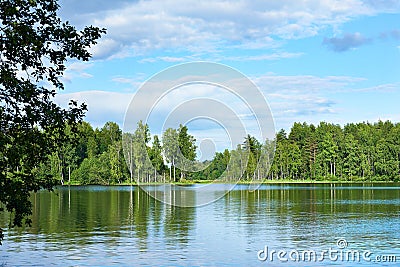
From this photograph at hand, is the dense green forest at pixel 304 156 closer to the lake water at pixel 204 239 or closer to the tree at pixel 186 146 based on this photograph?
the tree at pixel 186 146

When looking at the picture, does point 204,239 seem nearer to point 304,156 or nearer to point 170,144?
point 170,144

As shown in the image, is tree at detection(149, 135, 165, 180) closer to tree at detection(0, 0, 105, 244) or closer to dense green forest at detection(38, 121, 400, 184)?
dense green forest at detection(38, 121, 400, 184)

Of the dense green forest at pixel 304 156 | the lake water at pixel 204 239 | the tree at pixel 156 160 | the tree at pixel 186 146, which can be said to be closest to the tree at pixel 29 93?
the lake water at pixel 204 239

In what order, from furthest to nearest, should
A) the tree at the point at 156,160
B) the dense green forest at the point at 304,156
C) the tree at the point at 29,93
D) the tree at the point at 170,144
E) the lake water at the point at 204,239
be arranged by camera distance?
the dense green forest at the point at 304,156
the tree at the point at 156,160
the tree at the point at 170,144
the lake water at the point at 204,239
the tree at the point at 29,93

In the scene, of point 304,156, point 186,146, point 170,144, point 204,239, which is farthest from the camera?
point 304,156

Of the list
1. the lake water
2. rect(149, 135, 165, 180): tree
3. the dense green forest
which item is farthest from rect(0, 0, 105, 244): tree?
the dense green forest

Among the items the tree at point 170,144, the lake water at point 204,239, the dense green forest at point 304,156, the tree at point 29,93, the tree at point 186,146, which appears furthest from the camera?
the dense green forest at point 304,156

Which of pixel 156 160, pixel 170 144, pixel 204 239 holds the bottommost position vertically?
pixel 204 239

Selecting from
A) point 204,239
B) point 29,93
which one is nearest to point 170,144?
point 204,239

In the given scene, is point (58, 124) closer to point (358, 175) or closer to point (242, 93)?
point (242, 93)

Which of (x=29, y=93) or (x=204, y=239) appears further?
(x=204, y=239)

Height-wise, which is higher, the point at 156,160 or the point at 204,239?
the point at 156,160

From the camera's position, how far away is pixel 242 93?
39.2 m

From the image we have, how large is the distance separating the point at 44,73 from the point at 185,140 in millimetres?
40344
